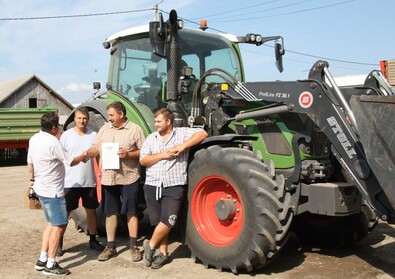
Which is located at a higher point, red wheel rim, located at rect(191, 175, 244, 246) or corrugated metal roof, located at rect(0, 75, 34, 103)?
corrugated metal roof, located at rect(0, 75, 34, 103)

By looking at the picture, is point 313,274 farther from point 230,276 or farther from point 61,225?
point 61,225

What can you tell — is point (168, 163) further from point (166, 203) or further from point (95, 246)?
point (95, 246)

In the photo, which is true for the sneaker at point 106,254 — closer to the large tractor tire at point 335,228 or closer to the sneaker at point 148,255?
the sneaker at point 148,255

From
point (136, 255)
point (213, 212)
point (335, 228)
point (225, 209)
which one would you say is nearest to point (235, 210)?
point (225, 209)

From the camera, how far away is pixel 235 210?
4.77 meters

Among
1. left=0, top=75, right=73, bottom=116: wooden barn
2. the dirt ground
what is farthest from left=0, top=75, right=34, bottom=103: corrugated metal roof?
the dirt ground

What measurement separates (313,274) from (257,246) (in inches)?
30.6

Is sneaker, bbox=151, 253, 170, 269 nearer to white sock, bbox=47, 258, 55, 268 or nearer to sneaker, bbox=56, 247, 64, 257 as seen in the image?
white sock, bbox=47, 258, 55, 268

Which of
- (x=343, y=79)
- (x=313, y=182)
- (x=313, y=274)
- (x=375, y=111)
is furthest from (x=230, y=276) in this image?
(x=343, y=79)

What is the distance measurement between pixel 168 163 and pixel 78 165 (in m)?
1.17

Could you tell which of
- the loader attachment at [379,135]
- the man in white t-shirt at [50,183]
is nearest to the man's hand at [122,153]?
the man in white t-shirt at [50,183]

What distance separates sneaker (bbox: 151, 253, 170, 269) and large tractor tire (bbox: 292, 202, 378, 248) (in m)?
1.79

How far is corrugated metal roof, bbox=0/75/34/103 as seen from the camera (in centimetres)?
3325

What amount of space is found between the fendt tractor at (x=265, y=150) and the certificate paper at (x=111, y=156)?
741mm
